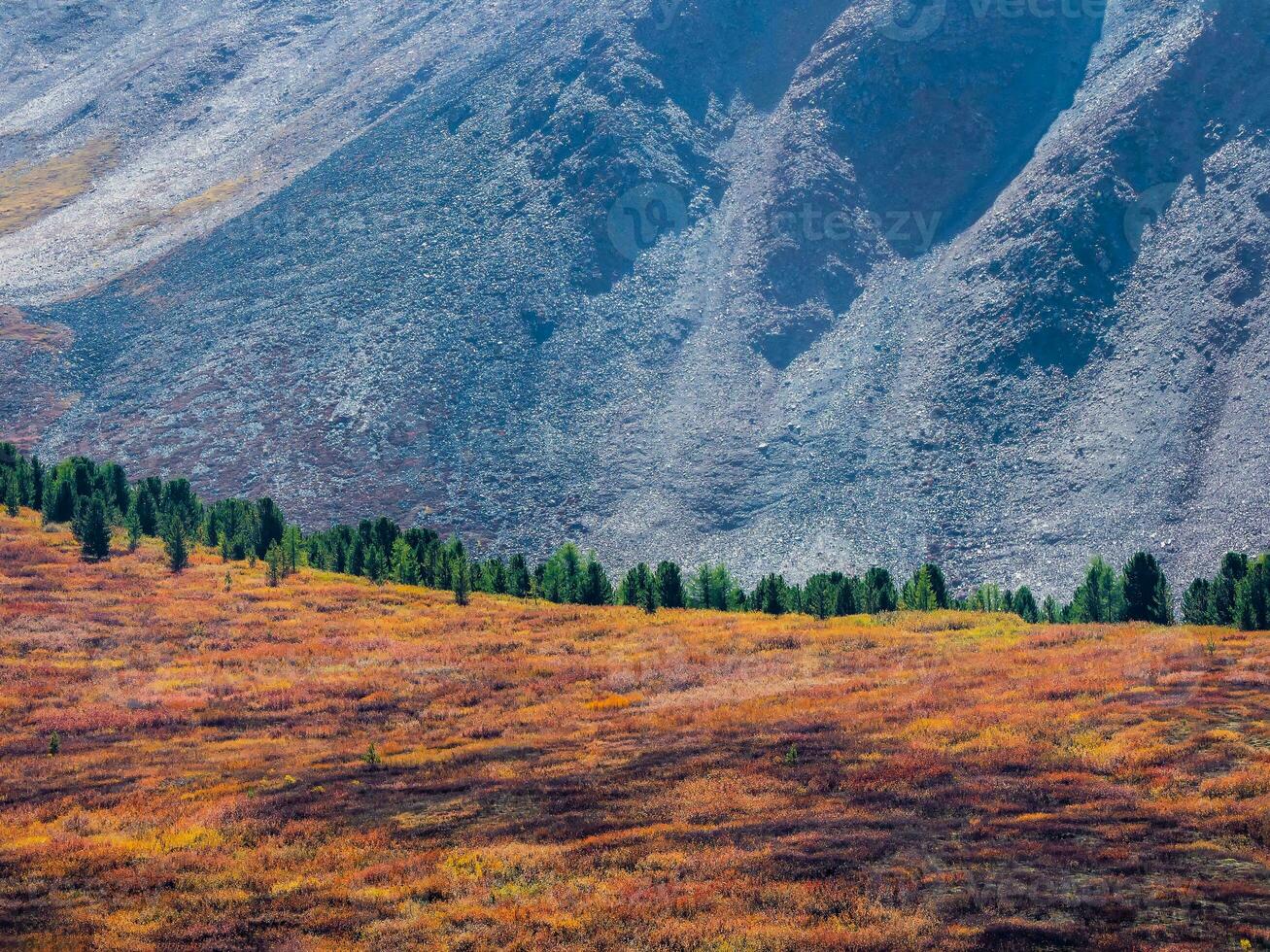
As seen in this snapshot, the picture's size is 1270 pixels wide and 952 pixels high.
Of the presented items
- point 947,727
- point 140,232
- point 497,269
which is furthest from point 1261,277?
point 140,232

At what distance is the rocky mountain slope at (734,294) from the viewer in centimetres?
12006

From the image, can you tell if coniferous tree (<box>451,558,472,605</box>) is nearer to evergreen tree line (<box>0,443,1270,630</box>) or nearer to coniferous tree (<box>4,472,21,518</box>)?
evergreen tree line (<box>0,443,1270,630</box>)

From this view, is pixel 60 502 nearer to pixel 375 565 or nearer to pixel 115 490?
pixel 115 490

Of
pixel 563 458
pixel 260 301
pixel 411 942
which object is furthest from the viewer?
pixel 260 301

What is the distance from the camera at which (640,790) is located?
33.2 metres

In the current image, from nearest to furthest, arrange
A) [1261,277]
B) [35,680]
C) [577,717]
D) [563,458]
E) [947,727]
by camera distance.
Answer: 1. [947,727]
2. [577,717]
3. [35,680]
4. [1261,277]
5. [563,458]

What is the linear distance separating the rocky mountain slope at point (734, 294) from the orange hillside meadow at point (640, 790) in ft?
198

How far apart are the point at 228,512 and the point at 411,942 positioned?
8880 centimetres

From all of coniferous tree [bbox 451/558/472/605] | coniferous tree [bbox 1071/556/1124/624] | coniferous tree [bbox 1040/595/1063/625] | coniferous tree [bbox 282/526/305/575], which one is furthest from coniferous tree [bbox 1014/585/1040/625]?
coniferous tree [bbox 282/526/305/575]

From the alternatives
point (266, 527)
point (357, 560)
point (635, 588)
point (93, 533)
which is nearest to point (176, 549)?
point (93, 533)

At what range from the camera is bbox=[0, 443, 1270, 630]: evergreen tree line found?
268ft

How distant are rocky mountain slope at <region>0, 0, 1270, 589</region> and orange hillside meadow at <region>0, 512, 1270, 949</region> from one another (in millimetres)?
60392

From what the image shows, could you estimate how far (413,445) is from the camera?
13638 centimetres

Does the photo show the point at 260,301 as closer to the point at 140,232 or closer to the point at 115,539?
the point at 140,232
